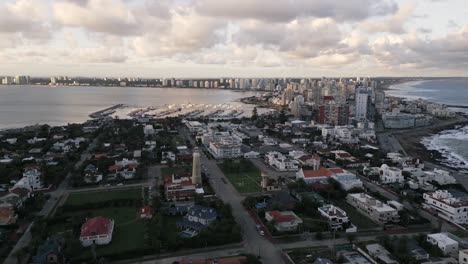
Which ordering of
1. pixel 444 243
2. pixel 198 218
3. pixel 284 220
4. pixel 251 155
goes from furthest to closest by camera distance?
pixel 251 155
pixel 198 218
pixel 284 220
pixel 444 243

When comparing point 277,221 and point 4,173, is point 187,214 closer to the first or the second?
point 277,221

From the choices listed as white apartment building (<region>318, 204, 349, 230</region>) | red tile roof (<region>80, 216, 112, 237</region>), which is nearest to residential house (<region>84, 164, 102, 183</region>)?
red tile roof (<region>80, 216, 112, 237</region>)

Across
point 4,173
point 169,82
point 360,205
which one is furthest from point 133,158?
point 169,82

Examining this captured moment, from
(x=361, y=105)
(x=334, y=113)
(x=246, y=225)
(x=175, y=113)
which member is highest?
(x=361, y=105)

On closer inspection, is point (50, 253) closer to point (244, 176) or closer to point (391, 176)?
point (244, 176)

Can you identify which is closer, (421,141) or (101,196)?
(101,196)

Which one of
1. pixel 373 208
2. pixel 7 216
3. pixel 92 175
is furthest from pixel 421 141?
pixel 7 216

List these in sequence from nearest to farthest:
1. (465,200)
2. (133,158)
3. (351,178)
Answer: (465,200) < (351,178) < (133,158)

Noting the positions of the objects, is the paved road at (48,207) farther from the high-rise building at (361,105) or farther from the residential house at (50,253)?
the high-rise building at (361,105)
